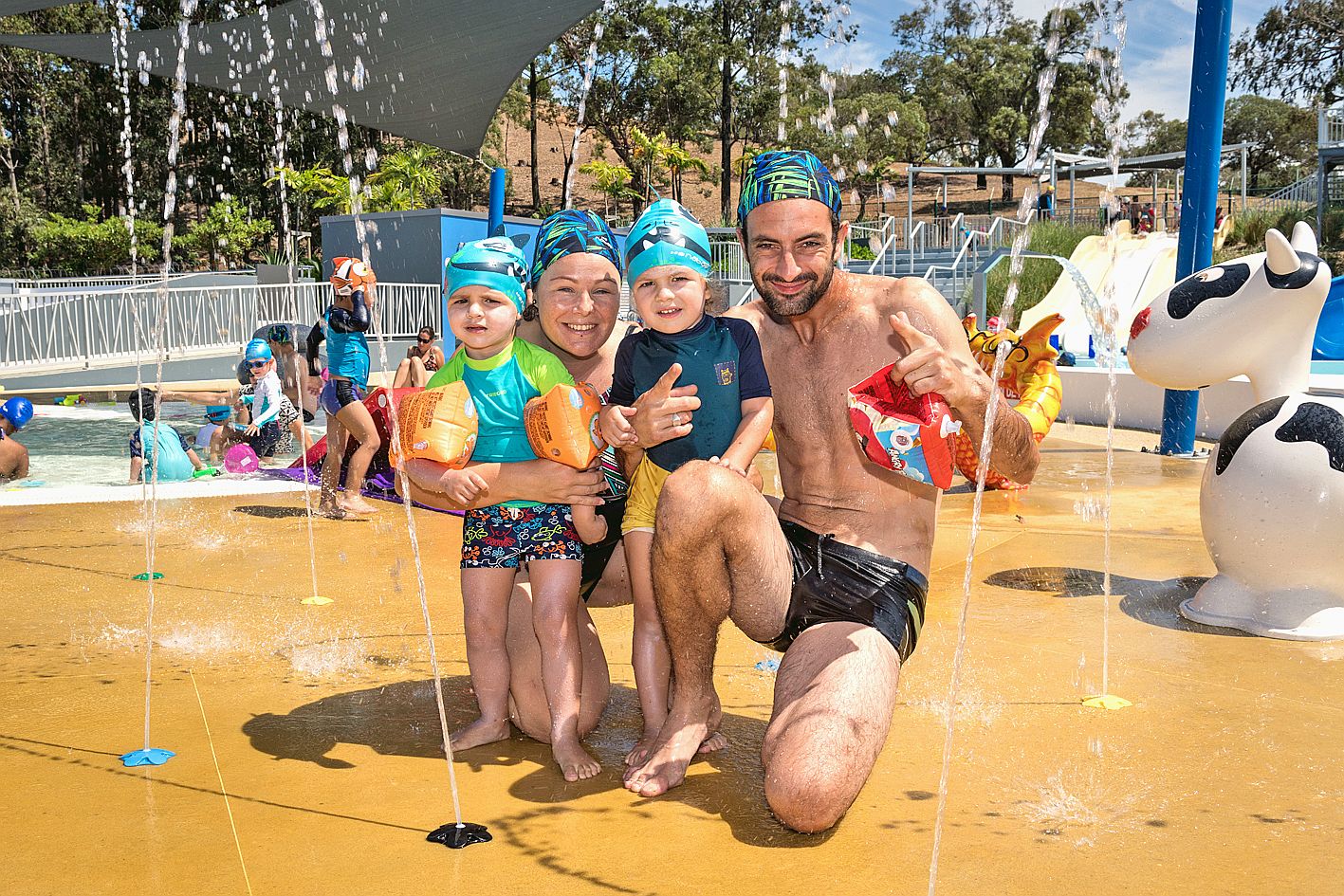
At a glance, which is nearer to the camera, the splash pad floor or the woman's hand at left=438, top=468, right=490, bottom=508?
the splash pad floor

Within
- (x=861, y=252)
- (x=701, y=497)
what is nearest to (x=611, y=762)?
(x=701, y=497)

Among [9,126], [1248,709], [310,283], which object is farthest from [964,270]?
[9,126]

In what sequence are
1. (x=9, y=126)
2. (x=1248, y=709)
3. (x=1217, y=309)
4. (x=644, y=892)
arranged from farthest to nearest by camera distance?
(x=9, y=126) → (x=1217, y=309) → (x=1248, y=709) → (x=644, y=892)

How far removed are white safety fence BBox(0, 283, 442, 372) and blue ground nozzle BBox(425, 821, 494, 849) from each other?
1365cm

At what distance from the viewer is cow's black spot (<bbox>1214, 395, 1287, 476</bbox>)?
436cm

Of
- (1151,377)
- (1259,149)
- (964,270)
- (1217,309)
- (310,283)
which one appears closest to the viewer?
(1217,309)

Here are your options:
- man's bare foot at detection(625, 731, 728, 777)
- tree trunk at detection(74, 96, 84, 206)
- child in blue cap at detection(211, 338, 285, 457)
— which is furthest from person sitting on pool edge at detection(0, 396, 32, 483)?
tree trunk at detection(74, 96, 84, 206)

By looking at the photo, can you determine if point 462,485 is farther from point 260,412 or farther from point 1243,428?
point 260,412

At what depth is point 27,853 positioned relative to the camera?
248 cm

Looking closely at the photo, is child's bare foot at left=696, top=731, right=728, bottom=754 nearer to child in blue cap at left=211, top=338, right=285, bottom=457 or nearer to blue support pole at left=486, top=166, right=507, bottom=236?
child in blue cap at left=211, top=338, right=285, bottom=457

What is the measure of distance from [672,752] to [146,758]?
1.42m

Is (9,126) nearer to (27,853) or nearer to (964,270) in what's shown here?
(964,270)

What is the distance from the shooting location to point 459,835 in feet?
8.39

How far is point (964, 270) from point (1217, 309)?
16200 mm
